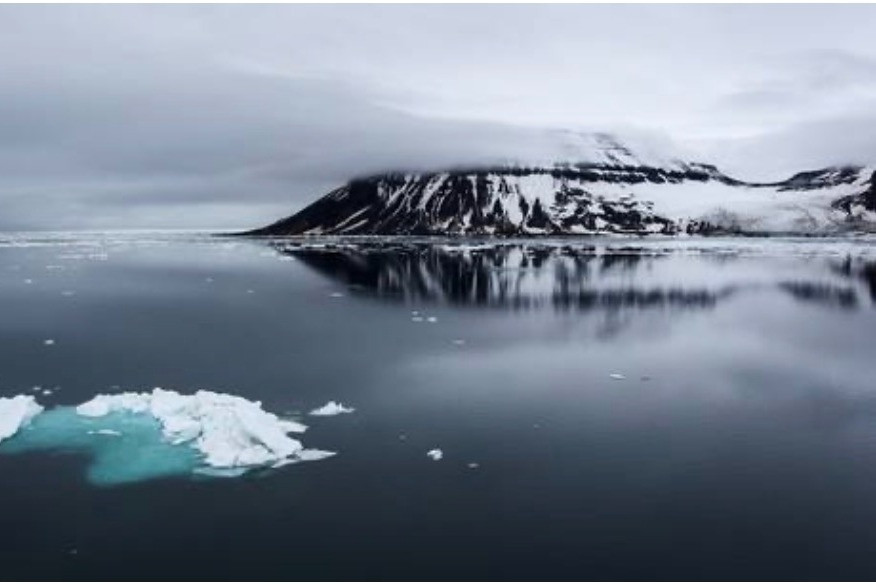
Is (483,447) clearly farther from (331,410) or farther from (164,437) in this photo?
(164,437)

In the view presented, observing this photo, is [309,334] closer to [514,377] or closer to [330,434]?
[514,377]

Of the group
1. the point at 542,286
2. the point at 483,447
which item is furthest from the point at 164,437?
the point at 542,286

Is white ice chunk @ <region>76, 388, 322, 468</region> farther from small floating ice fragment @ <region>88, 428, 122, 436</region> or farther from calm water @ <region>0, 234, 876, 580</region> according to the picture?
small floating ice fragment @ <region>88, 428, 122, 436</region>

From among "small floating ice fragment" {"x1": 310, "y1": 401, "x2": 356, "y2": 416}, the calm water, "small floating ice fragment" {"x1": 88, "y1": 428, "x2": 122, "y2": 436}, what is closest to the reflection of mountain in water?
the calm water

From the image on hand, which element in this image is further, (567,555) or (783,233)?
(783,233)

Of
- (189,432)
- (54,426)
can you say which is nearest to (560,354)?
(189,432)

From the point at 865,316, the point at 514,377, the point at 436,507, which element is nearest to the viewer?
the point at 436,507
